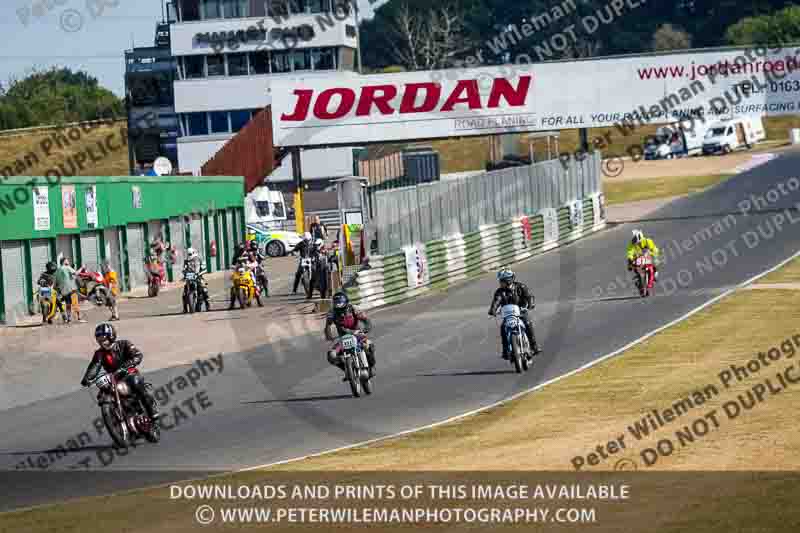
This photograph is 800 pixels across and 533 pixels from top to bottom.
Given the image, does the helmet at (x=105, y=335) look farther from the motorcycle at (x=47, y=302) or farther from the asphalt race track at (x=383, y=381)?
the motorcycle at (x=47, y=302)

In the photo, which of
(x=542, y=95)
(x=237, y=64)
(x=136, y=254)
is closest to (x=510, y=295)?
(x=136, y=254)

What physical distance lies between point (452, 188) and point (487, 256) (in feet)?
9.81

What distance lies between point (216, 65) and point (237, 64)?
1253 mm

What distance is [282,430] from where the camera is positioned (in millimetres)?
17938

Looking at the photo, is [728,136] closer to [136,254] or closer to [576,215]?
[576,215]

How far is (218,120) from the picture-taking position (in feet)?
269

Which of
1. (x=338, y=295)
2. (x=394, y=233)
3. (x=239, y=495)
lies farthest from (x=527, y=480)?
(x=394, y=233)

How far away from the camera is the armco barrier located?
33500 millimetres

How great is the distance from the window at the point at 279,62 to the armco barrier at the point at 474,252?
34078mm

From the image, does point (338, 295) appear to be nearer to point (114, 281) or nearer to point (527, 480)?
point (527, 480)

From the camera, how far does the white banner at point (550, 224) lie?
45.4 meters

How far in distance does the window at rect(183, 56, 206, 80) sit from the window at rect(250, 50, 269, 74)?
2861 mm

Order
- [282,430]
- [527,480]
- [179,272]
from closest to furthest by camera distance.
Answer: [527,480] → [282,430] → [179,272]

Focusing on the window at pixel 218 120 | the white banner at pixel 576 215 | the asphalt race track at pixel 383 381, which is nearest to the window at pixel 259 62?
the window at pixel 218 120
